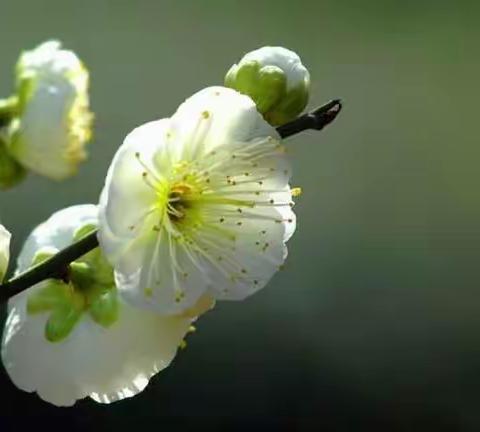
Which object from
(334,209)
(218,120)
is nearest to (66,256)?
(218,120)

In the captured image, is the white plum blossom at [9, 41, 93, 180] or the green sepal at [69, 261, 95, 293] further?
the green sepal at [69, 261, 95, 293]

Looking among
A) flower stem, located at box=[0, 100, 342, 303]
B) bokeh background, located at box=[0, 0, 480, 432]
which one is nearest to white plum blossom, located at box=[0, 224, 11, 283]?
flower stem, located at box=[0, 100, 342, 303]

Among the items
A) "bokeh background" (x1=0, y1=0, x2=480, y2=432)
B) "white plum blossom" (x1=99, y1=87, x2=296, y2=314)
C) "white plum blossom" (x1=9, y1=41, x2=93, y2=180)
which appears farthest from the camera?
"bokeh background" (x1=0, y1=0, x2=480, y2=432)

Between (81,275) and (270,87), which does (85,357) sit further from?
(270,87)

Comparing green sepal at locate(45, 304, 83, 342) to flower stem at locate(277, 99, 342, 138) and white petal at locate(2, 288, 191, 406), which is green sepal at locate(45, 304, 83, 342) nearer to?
white petal at locate(2, 288, 191, 406)

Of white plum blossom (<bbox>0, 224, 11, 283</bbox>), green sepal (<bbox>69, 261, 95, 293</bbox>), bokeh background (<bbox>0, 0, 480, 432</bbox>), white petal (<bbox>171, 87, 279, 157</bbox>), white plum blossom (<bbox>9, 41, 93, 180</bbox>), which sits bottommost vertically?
bokeh background (<bbox>0, 0, 480, 432</bbox>)

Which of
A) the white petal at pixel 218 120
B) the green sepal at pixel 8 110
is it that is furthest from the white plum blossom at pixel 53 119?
the white petal at pixel 218 120
